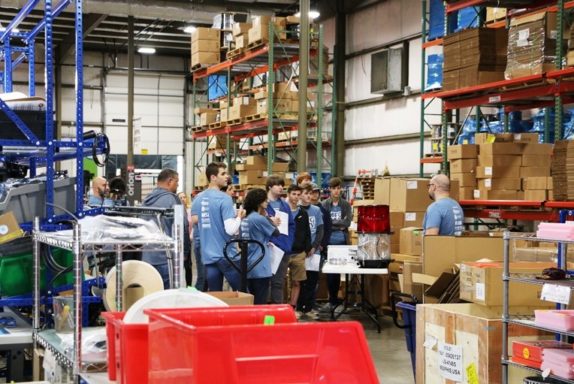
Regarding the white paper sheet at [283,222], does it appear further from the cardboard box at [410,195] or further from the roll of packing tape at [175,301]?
the roll of packing tape at [175,301]

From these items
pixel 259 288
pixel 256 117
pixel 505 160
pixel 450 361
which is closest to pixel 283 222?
pixel 259 288

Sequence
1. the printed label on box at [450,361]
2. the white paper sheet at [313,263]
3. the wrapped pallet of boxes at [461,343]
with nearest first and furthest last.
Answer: the wrapped pallet of boxes at [461,343]
the printed label on box at [450,361]
the white paper sheet at [313,263]

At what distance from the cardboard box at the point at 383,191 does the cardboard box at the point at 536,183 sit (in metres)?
2.10

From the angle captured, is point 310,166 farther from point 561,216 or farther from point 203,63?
point 561,216

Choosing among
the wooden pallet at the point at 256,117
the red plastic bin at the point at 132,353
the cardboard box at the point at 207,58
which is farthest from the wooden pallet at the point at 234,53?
the red plastic bin at the point at 132,353

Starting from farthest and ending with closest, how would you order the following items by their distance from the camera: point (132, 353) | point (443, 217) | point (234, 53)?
point (234, 53) → point (443, 217) → point (132, 353)

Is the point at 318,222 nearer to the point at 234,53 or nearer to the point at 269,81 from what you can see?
the point at 269,81

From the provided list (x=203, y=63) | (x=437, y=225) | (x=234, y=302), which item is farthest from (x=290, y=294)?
(x=203, y=63)

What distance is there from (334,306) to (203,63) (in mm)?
8787

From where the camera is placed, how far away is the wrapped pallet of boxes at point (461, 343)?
4.99 metres

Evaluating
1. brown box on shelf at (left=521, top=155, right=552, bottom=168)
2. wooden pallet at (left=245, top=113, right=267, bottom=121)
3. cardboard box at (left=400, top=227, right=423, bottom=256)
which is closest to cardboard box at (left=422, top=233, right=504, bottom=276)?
cardboard box at (left=400, top=227, right=423, bottom=256)

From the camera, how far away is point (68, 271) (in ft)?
18.5

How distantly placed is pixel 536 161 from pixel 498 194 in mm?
591

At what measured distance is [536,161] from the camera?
9742mm
